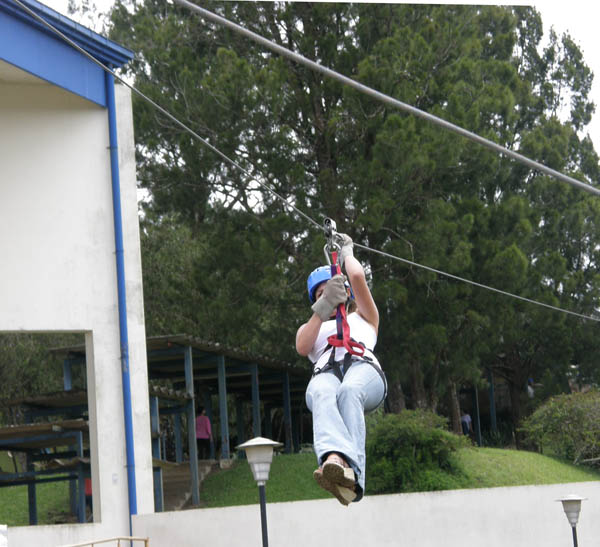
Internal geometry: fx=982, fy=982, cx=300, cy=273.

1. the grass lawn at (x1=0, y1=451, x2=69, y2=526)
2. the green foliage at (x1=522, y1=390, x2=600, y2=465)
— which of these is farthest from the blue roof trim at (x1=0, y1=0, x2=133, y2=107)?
the green foliage at (x1=522, y1=390, x2=600, y2=465)

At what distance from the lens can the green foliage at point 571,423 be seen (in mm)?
19719

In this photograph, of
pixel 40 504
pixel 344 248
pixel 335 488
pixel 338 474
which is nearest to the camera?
pixel 338 474

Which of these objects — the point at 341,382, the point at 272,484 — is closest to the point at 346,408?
the point at 341,382

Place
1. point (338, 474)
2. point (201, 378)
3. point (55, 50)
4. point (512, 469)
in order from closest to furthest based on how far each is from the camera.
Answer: point (338, 474)
point (55, 50)
point (512, 469)
point (201, 378)

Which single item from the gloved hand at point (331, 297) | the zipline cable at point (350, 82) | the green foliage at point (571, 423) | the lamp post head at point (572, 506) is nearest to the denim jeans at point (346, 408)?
the gloved hand at point (331, 297)

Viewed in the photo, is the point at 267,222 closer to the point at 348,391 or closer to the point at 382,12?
the point at 382,12

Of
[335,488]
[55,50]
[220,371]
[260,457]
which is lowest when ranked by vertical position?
[335,488]

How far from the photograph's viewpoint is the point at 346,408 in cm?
572

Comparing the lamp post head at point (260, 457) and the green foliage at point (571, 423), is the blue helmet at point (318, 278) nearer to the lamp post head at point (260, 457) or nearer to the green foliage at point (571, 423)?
the lamp post head at point (260, 457)

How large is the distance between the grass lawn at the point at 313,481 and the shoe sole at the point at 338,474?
40.1ft

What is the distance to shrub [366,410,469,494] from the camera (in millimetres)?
16734

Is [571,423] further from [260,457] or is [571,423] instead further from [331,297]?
[331,297]

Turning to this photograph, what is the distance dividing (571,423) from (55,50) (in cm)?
1287

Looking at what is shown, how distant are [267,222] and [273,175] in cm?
104
